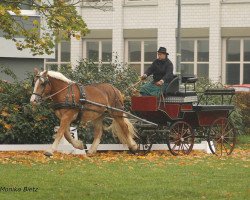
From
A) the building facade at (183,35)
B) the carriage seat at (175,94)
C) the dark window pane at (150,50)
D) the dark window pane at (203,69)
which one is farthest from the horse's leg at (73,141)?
the dark window pane at (150,50)

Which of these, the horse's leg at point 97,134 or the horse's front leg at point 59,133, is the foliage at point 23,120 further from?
the horse's front leg at point 59,133

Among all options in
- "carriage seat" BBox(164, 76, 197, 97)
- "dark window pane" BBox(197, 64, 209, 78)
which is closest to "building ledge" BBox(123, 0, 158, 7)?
"dark window pane" BBox(197, 64, 209, 78)

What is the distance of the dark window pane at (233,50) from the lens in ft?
146

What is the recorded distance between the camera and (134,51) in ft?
154

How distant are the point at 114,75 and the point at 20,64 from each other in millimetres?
8436

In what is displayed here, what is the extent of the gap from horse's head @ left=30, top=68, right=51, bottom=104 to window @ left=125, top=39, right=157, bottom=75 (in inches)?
1077

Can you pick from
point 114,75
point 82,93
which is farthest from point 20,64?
point 82,93

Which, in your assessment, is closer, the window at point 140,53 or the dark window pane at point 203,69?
the dark window pane at point 203,69

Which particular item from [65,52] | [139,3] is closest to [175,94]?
[139,3]

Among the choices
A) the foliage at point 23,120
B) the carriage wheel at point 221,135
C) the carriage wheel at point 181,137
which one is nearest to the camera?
the carriage wheel at point 181,137

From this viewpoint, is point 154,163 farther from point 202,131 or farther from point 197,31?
point 197,31

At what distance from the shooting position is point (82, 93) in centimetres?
1962

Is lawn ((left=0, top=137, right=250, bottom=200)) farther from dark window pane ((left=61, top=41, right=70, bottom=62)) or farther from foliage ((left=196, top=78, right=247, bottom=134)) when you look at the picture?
dark window pane ((left=61, top=41, right=70, bottom=62))

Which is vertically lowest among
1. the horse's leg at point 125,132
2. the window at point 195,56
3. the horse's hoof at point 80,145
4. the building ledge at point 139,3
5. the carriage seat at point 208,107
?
the horse's hoof at point 80,145
